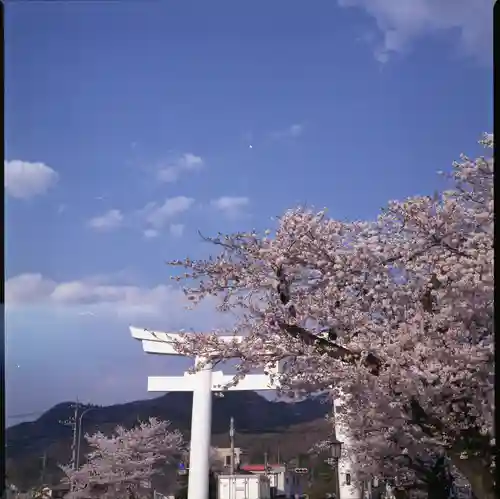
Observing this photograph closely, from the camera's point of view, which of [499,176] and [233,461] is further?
[233,461]

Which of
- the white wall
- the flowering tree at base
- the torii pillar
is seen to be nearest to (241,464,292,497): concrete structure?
the white wall

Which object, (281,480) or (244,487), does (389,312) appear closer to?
(281,480)

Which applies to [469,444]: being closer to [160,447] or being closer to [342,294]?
[342,294]

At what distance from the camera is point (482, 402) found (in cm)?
271

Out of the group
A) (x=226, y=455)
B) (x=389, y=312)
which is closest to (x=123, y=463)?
(x=226, y=455)

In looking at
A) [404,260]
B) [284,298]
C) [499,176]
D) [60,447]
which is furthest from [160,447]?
[499,176]

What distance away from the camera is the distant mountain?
438 cm

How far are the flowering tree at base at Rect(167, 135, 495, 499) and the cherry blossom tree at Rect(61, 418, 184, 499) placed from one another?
3.00 metres

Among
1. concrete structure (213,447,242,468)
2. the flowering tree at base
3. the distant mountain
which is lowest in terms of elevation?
concrete structure (213,447,242,468)

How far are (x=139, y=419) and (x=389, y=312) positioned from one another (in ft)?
11.5

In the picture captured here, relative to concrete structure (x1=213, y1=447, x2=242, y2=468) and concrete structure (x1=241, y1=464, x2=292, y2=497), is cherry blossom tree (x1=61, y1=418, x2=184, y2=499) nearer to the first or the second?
concrete structure (x1=213, y1=447, x2=242, y2=468)

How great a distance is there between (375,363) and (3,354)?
1721 millimetres

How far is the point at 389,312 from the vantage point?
3043 mm

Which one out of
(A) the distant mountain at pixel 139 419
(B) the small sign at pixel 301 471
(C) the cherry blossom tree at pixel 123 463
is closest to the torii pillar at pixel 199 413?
(A) the distant mountain at pixel 139 419
